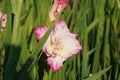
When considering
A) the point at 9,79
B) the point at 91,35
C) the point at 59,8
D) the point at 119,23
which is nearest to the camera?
the point at 9,79

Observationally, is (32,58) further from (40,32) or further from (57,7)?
(57,7)

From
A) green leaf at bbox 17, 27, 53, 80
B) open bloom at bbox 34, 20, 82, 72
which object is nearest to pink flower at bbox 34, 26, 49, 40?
open bloom at bbox 34, 20, 82, 72

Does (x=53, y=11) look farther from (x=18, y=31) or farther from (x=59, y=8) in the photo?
(x=18, y=31)

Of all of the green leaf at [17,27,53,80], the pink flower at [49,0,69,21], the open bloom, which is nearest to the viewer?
the green leaf at [17,27,53,80]

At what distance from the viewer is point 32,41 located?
0.85 meters

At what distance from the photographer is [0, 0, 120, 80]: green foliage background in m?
0.58

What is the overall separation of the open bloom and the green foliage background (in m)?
0.03

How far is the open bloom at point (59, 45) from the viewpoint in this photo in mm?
682

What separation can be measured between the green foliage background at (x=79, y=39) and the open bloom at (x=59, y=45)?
33mm

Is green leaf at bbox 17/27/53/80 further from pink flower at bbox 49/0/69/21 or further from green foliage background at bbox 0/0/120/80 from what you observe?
pink flower at bbox 49/0/69/21

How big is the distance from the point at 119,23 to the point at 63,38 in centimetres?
72

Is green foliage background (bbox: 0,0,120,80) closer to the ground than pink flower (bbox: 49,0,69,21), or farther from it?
closer to the ground

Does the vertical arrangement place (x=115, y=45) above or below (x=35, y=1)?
below

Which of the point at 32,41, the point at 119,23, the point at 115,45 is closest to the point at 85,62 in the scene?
the point at 32,41
